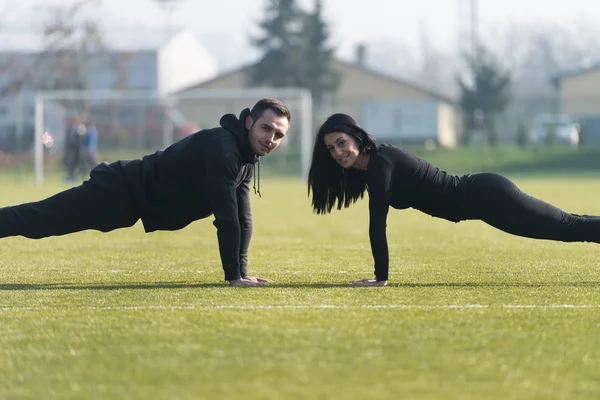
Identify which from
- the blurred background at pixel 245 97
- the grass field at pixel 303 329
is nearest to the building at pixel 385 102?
the blurred background at pixel 245 97

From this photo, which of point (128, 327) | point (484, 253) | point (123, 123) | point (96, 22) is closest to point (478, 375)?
point (128, 327)

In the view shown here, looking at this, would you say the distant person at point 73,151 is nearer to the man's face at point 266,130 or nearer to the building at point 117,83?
the building at point 117,83

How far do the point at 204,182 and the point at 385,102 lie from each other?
6292 cm

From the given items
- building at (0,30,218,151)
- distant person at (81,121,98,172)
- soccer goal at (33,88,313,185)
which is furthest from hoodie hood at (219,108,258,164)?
building at (0,30,218,151)

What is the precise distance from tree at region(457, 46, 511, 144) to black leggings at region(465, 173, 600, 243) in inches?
2037

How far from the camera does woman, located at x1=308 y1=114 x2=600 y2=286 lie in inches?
292

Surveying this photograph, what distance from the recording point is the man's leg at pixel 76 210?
7734 millimetres

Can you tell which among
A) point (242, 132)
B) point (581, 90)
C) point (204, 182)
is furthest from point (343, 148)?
point (581, 90)

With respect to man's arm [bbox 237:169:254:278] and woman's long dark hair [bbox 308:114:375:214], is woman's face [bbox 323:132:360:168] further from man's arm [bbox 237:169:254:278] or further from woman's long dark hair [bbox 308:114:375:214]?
man's arm [bbox 237:169:254:278]

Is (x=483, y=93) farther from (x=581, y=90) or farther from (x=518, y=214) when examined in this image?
(x=518, y=214)

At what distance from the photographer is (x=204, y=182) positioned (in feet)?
25.3

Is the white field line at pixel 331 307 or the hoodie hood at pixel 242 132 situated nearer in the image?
the white field line at pixel 331 307

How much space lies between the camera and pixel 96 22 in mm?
56188

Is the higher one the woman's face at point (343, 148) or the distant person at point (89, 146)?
the distant person at point (89, 146)
